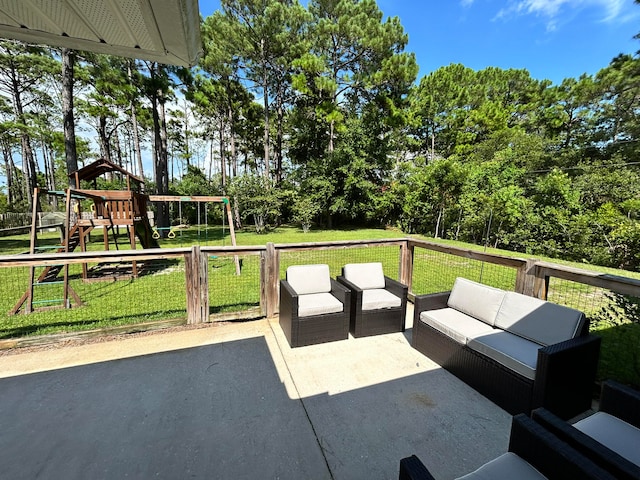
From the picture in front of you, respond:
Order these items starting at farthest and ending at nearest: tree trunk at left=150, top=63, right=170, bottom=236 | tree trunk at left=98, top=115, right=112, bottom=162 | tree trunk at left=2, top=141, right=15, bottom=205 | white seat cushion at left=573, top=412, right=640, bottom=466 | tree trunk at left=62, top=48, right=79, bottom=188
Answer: tree trunk at left=2, top=141, right=15, bottom=205 < tree trunk at left=98, top=115, right=112, bottom=162 < tree trunk at left=150, top=63, right=170, bottom=236 < tree trunk at left=62, top=48, right=79, bottom=188 < white seat cushion at left=573, top=412, right=640, bottom=466

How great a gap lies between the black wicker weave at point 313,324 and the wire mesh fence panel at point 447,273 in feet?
6.90

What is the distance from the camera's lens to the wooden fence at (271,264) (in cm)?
239

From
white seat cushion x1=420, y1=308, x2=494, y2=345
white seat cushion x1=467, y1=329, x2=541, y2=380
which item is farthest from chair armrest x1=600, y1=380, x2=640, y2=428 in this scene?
white seat cushion x1=420, y1=308, x2=494, y2=345

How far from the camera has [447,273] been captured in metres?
5.95

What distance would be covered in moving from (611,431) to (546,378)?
0.43 m

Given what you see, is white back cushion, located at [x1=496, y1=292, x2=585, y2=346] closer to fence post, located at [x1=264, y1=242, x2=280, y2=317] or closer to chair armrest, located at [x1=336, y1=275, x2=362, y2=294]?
chair armrest, located at [x1=336, y1=275, x2=362, y2=294]

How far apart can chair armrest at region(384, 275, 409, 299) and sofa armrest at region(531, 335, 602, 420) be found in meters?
1.51

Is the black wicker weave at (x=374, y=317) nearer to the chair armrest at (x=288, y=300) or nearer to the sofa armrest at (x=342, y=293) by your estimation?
the sofa armrest at (x=342, y=293)

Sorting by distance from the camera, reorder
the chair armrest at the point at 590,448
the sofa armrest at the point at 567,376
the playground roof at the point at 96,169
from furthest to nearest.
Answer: the playground roof at the point at 96,169 < the sofa armrest at the point at 567,376 < the chair armrest at the point at 590,448

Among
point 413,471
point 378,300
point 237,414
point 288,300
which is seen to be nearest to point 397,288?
point 378,300

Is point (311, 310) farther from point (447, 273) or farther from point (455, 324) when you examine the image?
point (447, 273)

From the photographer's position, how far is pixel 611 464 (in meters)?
0.97

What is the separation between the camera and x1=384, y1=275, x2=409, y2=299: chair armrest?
323 cm

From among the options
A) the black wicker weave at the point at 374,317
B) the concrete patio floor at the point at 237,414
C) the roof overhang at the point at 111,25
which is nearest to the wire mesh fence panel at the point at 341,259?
the black wicker weave at the point at 374,317
